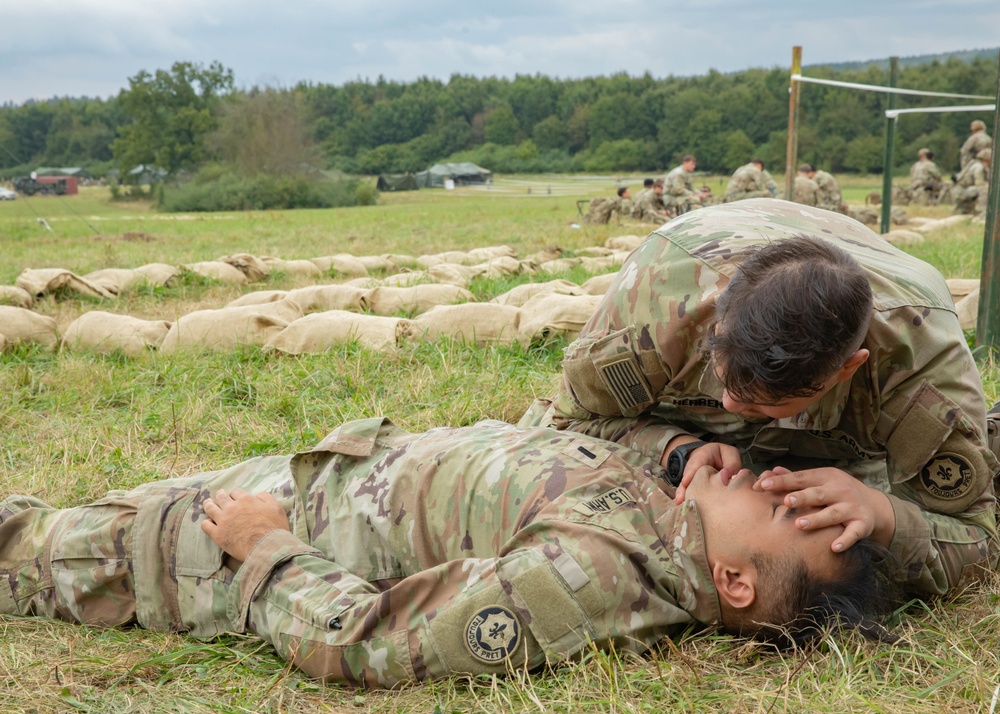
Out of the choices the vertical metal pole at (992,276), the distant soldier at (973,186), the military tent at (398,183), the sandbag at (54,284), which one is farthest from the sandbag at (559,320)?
the military tent at (398,183)

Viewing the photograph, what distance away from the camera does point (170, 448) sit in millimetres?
3695

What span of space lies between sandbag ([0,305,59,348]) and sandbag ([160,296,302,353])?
821 millimetres

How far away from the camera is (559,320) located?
16.1 ft

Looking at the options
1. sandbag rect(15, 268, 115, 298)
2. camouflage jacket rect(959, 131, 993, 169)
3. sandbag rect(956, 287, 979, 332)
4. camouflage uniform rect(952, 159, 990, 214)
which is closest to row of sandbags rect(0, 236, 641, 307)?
sandbag rect(15, 268, 115, 298)

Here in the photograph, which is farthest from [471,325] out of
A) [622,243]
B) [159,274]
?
[622,243]

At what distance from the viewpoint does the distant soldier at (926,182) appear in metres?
21.9

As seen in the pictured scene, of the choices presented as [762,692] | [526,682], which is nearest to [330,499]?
[526,682]

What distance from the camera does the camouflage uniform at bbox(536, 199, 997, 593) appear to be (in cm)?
213

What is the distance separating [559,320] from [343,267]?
486 centimetres

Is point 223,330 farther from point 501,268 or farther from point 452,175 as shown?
point 452,175

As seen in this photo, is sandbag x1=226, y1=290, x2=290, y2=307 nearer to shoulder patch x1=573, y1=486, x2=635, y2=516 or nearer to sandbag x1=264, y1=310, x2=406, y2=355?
sandbag x1=264, y1=310, x2=406, y2=355

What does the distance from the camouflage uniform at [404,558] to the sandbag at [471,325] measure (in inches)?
95.2

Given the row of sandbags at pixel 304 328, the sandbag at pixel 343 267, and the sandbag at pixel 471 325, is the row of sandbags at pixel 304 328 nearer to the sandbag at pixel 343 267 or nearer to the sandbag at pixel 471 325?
the sandbag at pixel 471 325

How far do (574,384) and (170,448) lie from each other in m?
1.97
